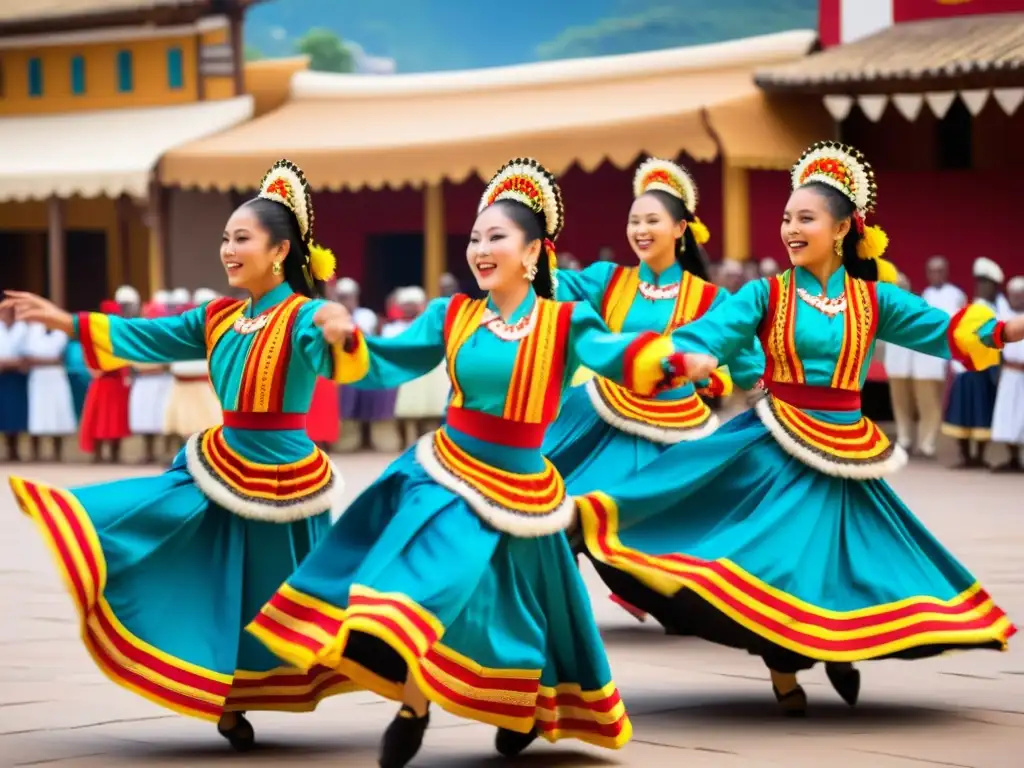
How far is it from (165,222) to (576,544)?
1603 cm

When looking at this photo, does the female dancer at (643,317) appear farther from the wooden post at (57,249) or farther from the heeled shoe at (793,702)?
the wooden post at (57,249)

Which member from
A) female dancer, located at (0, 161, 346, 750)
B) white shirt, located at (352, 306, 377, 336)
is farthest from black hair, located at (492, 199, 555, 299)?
white shirt, located at (352, 306, 377, 336)

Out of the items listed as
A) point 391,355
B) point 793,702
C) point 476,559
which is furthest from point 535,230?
point 793,702

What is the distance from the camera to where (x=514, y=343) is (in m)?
5.44

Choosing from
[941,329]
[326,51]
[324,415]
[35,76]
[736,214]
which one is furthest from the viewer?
[326,51]

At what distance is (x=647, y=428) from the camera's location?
301 inches

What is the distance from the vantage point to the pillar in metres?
19.0

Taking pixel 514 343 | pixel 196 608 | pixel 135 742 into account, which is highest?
pixel 514 343

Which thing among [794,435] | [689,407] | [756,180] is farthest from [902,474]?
[794,435]

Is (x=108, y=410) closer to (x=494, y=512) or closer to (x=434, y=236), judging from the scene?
(x=434, y=236)

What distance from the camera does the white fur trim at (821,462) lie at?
246 inches

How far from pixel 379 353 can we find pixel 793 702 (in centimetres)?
173

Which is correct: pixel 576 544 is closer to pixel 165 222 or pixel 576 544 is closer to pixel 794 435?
pixel 794 435

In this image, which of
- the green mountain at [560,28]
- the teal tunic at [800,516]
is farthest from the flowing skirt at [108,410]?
the green mountain at [560,28]
